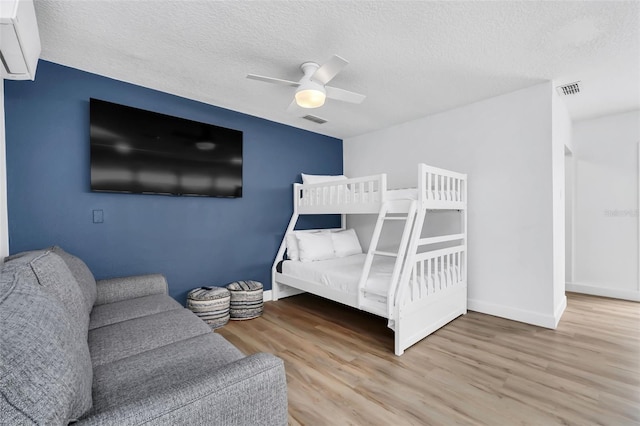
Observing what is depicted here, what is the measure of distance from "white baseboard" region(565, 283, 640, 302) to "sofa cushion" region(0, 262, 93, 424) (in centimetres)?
532

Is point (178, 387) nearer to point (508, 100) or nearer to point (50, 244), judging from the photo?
point (50, 244)

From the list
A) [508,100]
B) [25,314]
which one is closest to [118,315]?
[25,314]

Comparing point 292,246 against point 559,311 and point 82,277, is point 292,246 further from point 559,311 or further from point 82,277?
point 559,311

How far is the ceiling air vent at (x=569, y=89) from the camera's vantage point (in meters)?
2.81

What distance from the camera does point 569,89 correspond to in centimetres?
290

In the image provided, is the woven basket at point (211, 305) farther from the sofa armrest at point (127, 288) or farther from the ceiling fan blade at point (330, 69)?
the ceiling fan blade at point (330, 69)

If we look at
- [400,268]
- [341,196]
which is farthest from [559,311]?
[341,196]

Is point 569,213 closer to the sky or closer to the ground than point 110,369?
closer to the sky

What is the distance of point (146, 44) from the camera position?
6.95 ft

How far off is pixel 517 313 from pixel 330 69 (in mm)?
3049

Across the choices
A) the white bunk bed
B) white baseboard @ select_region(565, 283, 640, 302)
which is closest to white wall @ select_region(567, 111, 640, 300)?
white baseboard @ select_region(565, 283, 640, 302)

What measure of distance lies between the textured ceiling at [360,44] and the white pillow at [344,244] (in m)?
1.84

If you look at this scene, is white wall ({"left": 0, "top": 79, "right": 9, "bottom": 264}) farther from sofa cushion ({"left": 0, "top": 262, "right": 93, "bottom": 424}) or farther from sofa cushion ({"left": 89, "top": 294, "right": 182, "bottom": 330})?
sofa cushion ({"left": 0, "top": 262, "right": 93, "bottom": 424})

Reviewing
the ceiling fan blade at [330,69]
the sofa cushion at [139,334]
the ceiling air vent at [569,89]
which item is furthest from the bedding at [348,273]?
the ceiling air vent at [569,89]
